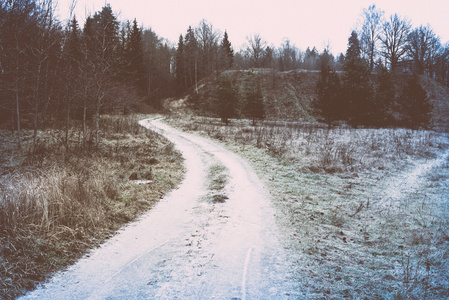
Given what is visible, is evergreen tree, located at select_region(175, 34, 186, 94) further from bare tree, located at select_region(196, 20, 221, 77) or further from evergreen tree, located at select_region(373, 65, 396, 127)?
evergreen tree, located at select_region(373, 65, 396, 127)

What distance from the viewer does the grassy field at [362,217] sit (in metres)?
3.91

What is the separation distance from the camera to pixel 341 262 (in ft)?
14.9

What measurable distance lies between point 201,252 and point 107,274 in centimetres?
173

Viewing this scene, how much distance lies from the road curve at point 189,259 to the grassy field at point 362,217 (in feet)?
1.65

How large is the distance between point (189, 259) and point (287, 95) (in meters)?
50.9

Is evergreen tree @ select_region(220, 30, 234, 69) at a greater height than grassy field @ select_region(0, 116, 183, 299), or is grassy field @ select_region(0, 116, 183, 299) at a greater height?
evergreen tree @ select_region(220, 30, 234, 69)

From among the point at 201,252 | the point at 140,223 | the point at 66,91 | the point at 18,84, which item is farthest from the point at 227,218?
the point at 18,84

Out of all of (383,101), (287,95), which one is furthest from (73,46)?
(287,95)

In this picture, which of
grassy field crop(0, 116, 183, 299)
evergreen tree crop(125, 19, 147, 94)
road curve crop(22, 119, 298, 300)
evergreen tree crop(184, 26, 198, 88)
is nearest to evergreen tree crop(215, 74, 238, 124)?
grassy field crop(0, 116, 183, 299)

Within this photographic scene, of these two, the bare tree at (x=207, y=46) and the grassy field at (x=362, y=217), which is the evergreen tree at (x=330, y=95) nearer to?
the grassy field at (x=362, y=217)

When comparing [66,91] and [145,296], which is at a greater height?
[66,91]

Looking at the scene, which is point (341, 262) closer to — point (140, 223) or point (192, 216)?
point (192, 216)

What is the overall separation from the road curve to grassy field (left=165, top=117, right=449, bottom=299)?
1.65ft

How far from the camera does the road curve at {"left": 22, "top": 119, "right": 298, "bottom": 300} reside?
3.73m
